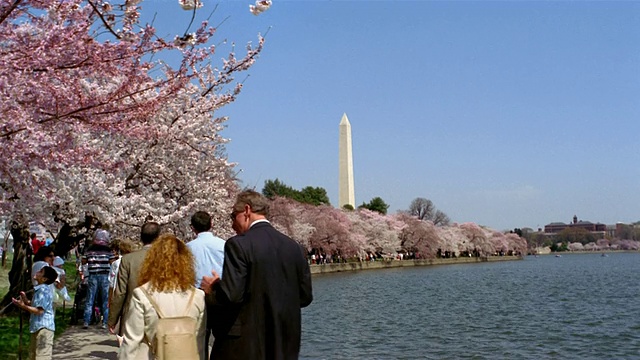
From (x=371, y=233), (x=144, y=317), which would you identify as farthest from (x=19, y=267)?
(x=371, y=233)

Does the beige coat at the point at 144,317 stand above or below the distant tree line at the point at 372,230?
below

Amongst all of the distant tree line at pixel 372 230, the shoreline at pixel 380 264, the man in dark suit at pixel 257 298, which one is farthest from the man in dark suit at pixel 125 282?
the distant tree line at pixel 372 230

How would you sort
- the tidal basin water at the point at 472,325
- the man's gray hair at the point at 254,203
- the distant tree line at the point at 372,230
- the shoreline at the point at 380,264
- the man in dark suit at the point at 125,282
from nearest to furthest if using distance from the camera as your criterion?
the man's gray hair at the point at 254,203, the man in dark suit at the point at 125,282, the tidal basin water at the point at 472,325, the shoreline at the point at 380,264, the distant tree line at the point at 372,230

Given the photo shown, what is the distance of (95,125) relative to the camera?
7.36 meters

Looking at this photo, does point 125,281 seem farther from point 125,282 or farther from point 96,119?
point 96,119

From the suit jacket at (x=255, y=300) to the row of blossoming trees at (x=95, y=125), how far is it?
220 centimetres

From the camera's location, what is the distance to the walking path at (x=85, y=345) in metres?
8.13

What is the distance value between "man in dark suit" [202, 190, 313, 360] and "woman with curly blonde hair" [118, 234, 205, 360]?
0.49ft

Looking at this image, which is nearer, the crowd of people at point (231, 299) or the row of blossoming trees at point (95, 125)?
the crowd of people at point (231, 299)

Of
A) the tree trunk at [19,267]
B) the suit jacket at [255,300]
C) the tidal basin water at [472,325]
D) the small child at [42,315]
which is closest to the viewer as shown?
the suit jacket at [255,300]

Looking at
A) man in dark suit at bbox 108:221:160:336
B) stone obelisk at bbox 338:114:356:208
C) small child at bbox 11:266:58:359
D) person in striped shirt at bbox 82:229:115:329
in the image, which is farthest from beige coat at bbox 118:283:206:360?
stone obelisk at bbox 338:114:356:208

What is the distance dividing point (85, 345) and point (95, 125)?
332 cm

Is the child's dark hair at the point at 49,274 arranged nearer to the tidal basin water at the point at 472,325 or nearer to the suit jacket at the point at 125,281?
the suit jacket at the point at 125,281

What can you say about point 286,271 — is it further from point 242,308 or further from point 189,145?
point 189,145
